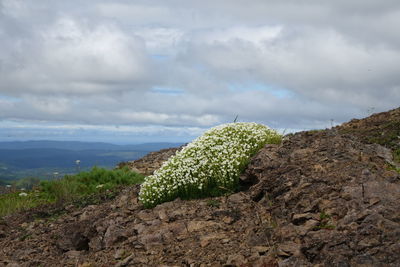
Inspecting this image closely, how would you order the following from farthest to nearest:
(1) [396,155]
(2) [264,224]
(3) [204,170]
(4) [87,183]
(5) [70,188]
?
1. (4) [87,183]
2. (5) [70,188]
3. (1) [396,155]
4. (3) [204,170]
5. (2) [264,224]

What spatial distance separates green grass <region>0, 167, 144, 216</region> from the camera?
46.8 feet

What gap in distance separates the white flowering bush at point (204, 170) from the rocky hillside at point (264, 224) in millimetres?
325

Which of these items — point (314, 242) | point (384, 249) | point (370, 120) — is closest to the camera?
point (384, 249)

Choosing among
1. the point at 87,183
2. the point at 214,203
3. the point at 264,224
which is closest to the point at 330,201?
the point at 264,224

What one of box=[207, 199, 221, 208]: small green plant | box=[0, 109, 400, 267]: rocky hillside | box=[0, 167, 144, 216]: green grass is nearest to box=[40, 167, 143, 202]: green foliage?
box=[0, 167, 144, 216]: green grass

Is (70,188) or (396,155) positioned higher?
(396,155)

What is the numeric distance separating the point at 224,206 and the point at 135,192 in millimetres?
3731

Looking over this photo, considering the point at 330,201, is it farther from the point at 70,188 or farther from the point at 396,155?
the point at 70,188

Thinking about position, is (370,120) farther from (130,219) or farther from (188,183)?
(130,219)

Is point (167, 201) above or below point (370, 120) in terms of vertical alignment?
below

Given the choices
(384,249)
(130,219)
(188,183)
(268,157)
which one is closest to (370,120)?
(268,157)

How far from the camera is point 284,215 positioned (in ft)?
24.7

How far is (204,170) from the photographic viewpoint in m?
9.82

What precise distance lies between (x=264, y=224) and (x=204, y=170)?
262 centimetres
